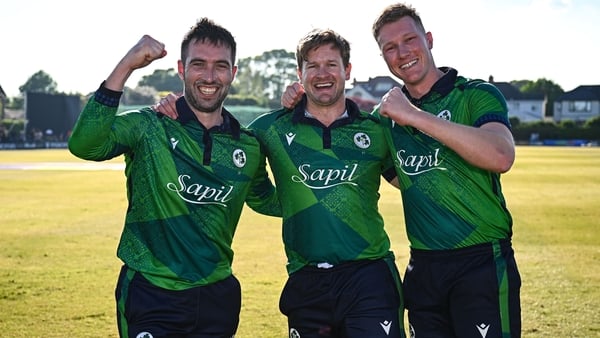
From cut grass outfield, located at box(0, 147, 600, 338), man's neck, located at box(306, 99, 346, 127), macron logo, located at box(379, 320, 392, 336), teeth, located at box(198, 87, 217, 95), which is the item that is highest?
teeth, located at box(198, 87, 217, 95)

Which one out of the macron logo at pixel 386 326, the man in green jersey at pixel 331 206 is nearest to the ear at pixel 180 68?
the man in green jersey at pixel 331 206

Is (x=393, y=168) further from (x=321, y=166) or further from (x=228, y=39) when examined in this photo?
(x=228, y=39)

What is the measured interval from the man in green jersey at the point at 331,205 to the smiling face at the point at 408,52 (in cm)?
32

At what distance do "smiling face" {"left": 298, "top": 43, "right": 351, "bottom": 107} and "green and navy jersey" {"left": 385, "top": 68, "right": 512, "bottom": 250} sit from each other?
55 centimetres

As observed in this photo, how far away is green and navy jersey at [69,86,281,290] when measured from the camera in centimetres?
373

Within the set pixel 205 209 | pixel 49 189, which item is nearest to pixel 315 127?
pixel 205 209

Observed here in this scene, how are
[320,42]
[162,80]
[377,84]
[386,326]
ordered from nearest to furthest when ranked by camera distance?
[386,326] < [320,42] < [377,84] < [162,80]

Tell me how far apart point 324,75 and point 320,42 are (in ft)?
0.71

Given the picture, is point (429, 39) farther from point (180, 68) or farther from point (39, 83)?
point (39, 83)

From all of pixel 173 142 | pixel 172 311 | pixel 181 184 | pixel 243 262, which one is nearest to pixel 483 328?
pixel 172 311

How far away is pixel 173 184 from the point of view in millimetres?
3828

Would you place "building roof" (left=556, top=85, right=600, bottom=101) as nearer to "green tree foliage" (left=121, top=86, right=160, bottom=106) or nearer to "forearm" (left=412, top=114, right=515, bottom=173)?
"green tree foliage" (left=121, top=86, right=160, bottom=106)

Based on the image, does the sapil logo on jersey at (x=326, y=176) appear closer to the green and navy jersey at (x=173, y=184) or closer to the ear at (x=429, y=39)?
the green and navy jersey at (x=173, y=184)

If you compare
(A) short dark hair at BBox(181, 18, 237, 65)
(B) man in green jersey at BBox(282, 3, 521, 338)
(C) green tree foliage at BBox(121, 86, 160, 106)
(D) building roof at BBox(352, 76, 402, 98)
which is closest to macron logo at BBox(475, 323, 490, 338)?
(B) man in green jersey at BBox(282, 3, 521, 338)
